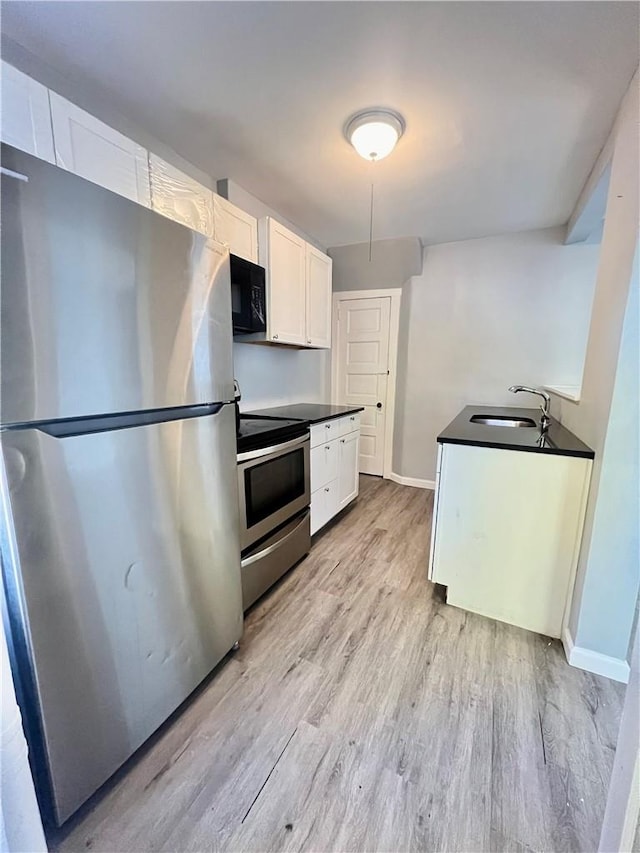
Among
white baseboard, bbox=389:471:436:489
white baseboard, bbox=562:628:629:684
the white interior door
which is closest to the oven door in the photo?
white baseboard, bbox=562:628:629:684

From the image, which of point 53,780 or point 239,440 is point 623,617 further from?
point 53,780

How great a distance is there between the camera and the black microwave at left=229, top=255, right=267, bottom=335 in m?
2.11

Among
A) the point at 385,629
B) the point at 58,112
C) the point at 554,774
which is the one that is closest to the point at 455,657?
the point at 385,629

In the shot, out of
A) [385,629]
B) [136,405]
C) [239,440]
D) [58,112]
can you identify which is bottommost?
[385,629]

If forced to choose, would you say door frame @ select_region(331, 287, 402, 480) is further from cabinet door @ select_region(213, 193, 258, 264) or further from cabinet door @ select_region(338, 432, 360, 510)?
cabinet door @ select_region(213, 193, 258, 264)

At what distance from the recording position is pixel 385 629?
1.78 meters

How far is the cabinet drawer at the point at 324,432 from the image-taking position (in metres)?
2.47

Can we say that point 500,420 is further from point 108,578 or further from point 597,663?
point 108,578

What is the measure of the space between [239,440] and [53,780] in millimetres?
1224

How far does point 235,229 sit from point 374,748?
107 inches

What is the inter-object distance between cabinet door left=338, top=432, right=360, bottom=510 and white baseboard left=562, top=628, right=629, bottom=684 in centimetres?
175

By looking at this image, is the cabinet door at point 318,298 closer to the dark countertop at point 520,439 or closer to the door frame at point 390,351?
the door frame at point 390,351

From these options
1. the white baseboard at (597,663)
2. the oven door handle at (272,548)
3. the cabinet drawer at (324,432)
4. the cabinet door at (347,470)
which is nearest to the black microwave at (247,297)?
the cabinet drawer at (324,432)

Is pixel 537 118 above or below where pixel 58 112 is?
above
